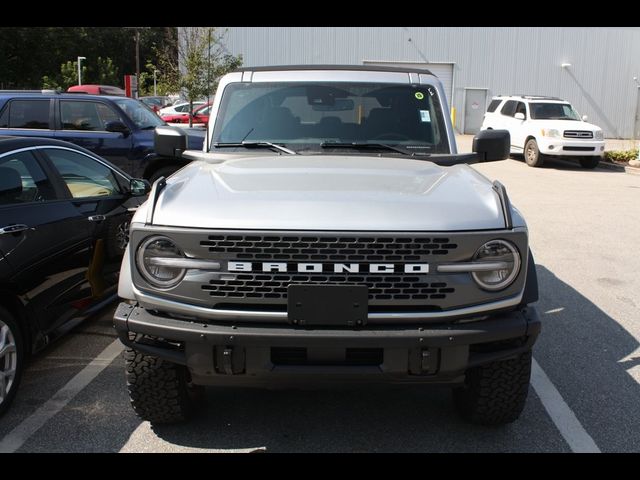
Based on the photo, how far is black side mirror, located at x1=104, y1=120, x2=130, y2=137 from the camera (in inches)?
386

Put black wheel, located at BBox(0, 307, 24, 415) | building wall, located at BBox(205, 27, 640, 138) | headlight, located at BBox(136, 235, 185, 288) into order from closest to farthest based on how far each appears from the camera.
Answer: headlight, located at BBox(136, 235, 185, 288)
black wheel, located at BBox(0, 307, 24, 415)
building wall, located at BBox(205, 27, 640, 138)

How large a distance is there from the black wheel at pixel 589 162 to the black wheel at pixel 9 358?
17.8m

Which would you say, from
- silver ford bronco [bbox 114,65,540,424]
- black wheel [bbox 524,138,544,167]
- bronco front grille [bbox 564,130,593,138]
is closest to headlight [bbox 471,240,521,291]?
silver ford bronco [bbox 114,65,540,424]

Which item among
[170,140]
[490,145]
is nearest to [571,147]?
[490,145]

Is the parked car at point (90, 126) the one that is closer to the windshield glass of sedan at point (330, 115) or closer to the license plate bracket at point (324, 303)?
the windshield glass of sedan at point (330, 115)

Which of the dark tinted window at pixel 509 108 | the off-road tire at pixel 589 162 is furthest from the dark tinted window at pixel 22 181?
the dark tinted window at pixel 509 108

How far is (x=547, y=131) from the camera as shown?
18.0 m

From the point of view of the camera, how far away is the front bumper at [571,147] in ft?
58.3

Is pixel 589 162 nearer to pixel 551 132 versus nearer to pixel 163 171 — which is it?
pixel 551 132

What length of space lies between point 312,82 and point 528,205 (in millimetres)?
7915

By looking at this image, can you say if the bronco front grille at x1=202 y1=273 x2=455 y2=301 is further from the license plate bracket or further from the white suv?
the white suv

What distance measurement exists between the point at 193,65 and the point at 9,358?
19.3m

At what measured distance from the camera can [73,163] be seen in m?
4.95

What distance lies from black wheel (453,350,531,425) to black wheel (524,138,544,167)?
53.0 ft
